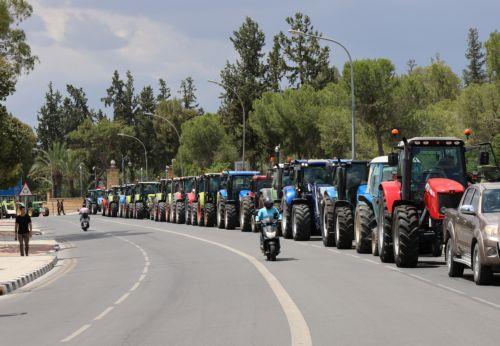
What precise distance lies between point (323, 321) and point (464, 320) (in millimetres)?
1792

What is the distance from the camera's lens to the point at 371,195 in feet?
79.9

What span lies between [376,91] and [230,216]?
22138 millimetres

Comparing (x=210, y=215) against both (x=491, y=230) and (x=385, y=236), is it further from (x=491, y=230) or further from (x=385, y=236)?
(x=491, y=230)

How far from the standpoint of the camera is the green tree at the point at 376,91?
61.9 metres

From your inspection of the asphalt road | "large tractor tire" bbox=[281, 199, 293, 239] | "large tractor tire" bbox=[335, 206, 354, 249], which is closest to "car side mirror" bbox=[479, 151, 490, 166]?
the asphalt road

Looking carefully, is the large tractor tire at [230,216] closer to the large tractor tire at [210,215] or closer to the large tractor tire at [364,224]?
the large tractor tire at [210,215]

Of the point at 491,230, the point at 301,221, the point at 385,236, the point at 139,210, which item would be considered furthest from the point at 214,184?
the point at 491,230

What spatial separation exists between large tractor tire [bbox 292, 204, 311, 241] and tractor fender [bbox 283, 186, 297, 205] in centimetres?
85

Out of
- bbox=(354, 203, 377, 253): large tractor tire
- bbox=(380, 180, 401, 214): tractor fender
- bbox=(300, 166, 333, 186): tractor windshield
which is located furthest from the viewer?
bbox=(300, 166, 333, 186): tractor windshield

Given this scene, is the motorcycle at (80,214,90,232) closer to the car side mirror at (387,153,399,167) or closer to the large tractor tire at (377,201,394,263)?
the large tractor tire at (377,201,394,263)

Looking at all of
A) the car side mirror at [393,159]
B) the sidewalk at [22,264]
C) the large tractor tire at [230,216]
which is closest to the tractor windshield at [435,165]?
the car side mirror at [393,159]

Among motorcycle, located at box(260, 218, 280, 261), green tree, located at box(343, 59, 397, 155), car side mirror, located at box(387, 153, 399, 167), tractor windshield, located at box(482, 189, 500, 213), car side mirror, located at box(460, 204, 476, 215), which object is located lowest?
motorcycle, located at box(260, 218, 280, 261)

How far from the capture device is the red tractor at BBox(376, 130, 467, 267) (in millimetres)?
19766

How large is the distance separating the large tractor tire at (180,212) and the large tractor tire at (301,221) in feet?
82.4
